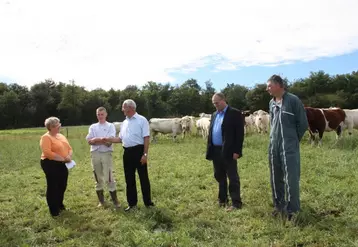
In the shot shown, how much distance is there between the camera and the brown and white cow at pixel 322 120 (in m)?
15.8

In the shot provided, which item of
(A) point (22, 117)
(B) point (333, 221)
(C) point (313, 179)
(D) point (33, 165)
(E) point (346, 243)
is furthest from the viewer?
(A) point (22, 117)

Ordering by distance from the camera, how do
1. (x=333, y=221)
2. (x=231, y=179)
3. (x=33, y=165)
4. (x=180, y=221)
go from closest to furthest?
(x=333, y=221) → (x=180, y=221) → (x=231, y=179) → (x=33, y=165)

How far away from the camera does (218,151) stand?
22.1 feet

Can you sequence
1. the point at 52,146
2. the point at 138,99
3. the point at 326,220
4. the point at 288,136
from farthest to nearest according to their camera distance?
1. the point at 138,99
2. the point at 52,146
3. the point at 288,136
4. the point at 326,220

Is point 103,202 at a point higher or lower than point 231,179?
lower

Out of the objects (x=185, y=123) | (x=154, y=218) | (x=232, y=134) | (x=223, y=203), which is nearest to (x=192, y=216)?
(x=154, y=218)

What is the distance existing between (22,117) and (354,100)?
64.5 metres

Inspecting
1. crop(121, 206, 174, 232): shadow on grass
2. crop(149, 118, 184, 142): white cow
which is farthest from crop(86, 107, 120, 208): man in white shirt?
crop(149, 118, 184, 142): white cow

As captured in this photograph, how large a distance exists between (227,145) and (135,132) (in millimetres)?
1736

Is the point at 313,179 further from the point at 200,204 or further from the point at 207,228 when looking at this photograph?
the point at 207,228

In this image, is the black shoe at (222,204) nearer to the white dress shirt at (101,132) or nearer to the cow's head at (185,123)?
the white dress shirt at (101,132)

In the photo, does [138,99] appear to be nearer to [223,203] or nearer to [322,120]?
[322,120]

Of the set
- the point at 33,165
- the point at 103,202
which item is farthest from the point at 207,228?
the point at 33,165

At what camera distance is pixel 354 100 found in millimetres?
70188
